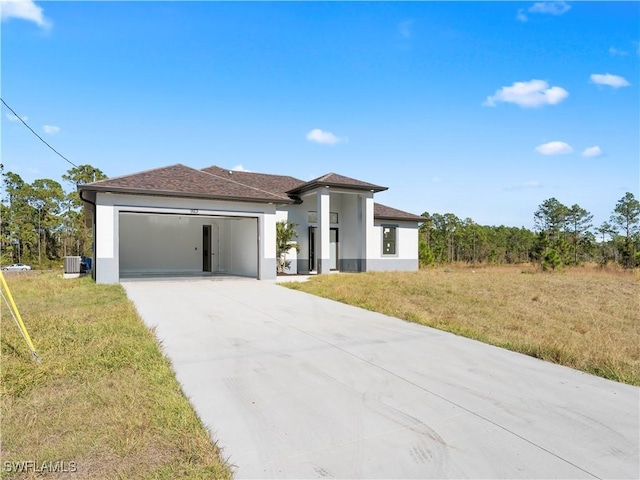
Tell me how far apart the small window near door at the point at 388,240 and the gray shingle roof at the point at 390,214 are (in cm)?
64

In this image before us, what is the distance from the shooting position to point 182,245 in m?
19.9

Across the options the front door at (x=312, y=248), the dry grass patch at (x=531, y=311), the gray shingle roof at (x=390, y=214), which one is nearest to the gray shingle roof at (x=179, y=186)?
the dry grass patch at (x=531, y=311)

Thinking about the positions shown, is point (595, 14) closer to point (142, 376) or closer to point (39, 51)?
point (142, 376)

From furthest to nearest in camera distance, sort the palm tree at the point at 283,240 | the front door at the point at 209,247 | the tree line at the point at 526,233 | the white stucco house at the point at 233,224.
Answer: the tree line at the point at 526,233 → the front door at the point at 209,247 → the palm tree at the point at 283,240 → the white stucco house at the point at 233,224

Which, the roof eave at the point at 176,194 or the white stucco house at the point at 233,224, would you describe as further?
the white stucco house at the point at 233,224

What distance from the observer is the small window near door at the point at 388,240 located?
21.4 meters

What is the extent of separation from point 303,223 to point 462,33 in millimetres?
11344

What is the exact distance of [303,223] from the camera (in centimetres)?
1986

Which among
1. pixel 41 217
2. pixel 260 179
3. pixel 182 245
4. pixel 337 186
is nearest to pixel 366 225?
pixel 337 186

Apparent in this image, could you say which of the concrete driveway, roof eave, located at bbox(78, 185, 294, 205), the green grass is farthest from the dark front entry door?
the concrete driveway

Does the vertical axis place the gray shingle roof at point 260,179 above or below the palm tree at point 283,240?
above

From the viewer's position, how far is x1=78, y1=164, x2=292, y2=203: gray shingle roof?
1336cm

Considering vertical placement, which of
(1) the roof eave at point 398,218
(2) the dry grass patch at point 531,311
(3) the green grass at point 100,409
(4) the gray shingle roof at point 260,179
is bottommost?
(2) the dry grass patch at point 531,311

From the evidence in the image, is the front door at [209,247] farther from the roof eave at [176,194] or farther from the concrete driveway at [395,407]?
the concrete driveway at [395,407]
